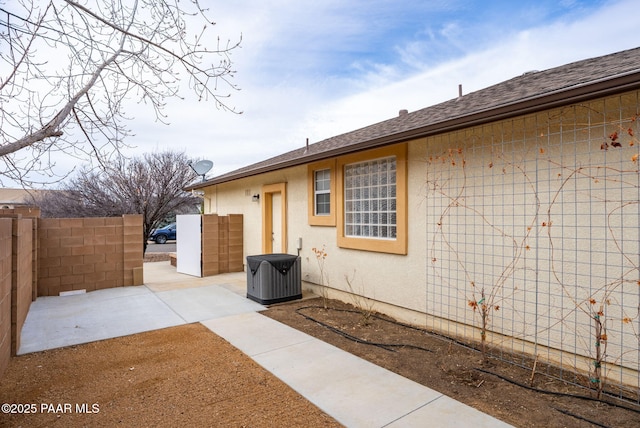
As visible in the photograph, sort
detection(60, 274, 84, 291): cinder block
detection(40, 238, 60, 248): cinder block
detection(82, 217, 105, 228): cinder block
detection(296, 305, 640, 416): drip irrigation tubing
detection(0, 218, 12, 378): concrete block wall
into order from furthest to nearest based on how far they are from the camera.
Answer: detection(82, 217, 105, 228): cinder block → detection(60, 274, 84, 291): cinder block → detection(40, 238, 60, 248): cinder block → detection(0, 218, 12, 378): concrete block wall → detection(296, 305, 640, 416): drip irrigation tubing

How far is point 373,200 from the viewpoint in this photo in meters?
6.32

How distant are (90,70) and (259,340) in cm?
390

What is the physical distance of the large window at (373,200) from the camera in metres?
5.66

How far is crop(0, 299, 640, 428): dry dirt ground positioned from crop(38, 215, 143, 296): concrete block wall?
3.80 metres

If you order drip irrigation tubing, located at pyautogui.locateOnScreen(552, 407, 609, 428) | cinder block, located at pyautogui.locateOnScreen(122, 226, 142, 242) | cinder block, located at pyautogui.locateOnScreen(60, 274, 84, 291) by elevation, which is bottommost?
drip irrigation tubing, located at pyautogui.locateOnScreen(552, 407, 609, 428)

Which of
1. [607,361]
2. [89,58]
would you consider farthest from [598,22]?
[89,58]

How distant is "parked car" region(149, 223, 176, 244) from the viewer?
24.6 meters

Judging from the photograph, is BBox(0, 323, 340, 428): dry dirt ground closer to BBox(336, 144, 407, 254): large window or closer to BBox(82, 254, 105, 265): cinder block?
BBox(336, 144, 407, 254): large window

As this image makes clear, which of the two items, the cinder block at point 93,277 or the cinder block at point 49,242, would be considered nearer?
the cinder block at point 49,242

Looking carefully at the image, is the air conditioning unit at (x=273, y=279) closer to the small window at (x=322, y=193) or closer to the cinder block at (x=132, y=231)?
the small window at (x=322, y=193)

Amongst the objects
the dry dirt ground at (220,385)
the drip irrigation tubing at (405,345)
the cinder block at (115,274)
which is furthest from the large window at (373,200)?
the cinder block at (115,274)

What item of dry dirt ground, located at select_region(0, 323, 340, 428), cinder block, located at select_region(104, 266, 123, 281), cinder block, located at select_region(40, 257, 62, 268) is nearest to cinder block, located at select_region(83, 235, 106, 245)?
cinder block, located at select_region(40, 257, 62, 268)

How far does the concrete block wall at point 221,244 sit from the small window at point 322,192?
3.74m

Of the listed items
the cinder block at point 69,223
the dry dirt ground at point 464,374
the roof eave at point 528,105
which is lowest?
the dry dirt ground at point 464,374
